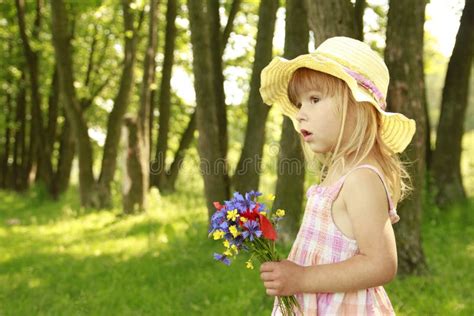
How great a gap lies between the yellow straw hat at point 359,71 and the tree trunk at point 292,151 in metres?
4.79

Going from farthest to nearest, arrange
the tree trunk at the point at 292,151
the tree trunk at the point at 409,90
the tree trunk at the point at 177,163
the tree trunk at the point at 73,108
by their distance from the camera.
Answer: the tree trunk at the point at 177,163 → the tree trunk at the point at 73,108 → the tree trunk at the point at 292,151 → the tree trunk at the point at 409,90

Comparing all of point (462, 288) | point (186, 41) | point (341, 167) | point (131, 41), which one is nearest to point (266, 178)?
point (186, 41)

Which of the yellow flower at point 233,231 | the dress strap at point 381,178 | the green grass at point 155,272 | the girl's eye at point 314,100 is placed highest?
the girl's eye at point 314,100

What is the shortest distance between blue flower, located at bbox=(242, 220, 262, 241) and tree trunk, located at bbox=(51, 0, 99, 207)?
11292 mm

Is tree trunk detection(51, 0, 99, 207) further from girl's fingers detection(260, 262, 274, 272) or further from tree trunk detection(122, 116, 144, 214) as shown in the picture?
girl's fingers detection(260, 262, 274, 272)

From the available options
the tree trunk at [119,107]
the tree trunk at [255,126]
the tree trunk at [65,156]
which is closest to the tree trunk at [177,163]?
the tree trunk at [119,107]

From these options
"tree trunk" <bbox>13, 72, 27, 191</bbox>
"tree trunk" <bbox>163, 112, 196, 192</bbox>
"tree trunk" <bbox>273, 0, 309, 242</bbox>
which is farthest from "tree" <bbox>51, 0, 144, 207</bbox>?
"tree trunk" <bbox>13, 72, 27, 191</bbox>

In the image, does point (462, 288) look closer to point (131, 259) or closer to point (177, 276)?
point (177, 276)

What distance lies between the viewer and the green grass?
5922 millimetres

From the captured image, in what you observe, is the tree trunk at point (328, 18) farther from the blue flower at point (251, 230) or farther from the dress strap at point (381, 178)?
the blue flower at point (251, 230)

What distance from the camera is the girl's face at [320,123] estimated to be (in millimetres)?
2533

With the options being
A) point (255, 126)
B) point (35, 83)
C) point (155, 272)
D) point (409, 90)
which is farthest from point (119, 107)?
point (409, 90)

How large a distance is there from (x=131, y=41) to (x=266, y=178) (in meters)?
10.0

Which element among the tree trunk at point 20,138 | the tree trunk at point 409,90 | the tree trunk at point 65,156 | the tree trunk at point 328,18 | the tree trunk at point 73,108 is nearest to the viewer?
the tree trunk at point 328,18
